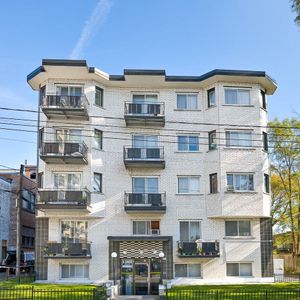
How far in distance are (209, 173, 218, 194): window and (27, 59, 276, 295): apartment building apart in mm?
92

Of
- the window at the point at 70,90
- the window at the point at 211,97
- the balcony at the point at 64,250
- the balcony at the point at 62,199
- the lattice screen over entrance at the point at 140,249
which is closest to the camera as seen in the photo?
the balcony at the point at 62,199

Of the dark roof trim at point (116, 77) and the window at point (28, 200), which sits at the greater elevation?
the dark roof trim at point (116, 77)

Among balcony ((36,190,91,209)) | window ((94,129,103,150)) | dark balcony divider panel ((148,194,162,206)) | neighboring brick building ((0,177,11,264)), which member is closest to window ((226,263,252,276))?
dark balcony divider panel ((148,194,162,206))

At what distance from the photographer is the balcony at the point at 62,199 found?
2716cm

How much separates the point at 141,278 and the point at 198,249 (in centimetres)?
395

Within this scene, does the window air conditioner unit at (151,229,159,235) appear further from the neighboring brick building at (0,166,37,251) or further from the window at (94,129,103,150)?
the neighboring brick building at (0,166,37,251)

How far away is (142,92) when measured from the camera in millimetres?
31016

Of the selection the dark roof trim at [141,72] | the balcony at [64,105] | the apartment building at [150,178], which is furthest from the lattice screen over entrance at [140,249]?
the dark roof trim at [141,72]

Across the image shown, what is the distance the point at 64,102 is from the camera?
92.6ft

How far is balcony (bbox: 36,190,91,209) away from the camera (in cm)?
2716

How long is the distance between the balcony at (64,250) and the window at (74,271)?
4.22ft

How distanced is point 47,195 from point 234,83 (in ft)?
45.3

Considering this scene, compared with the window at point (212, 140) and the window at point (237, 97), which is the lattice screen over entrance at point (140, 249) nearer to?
the window at point (212, 140)

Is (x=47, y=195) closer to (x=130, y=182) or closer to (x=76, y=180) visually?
(x=76, y=180)
